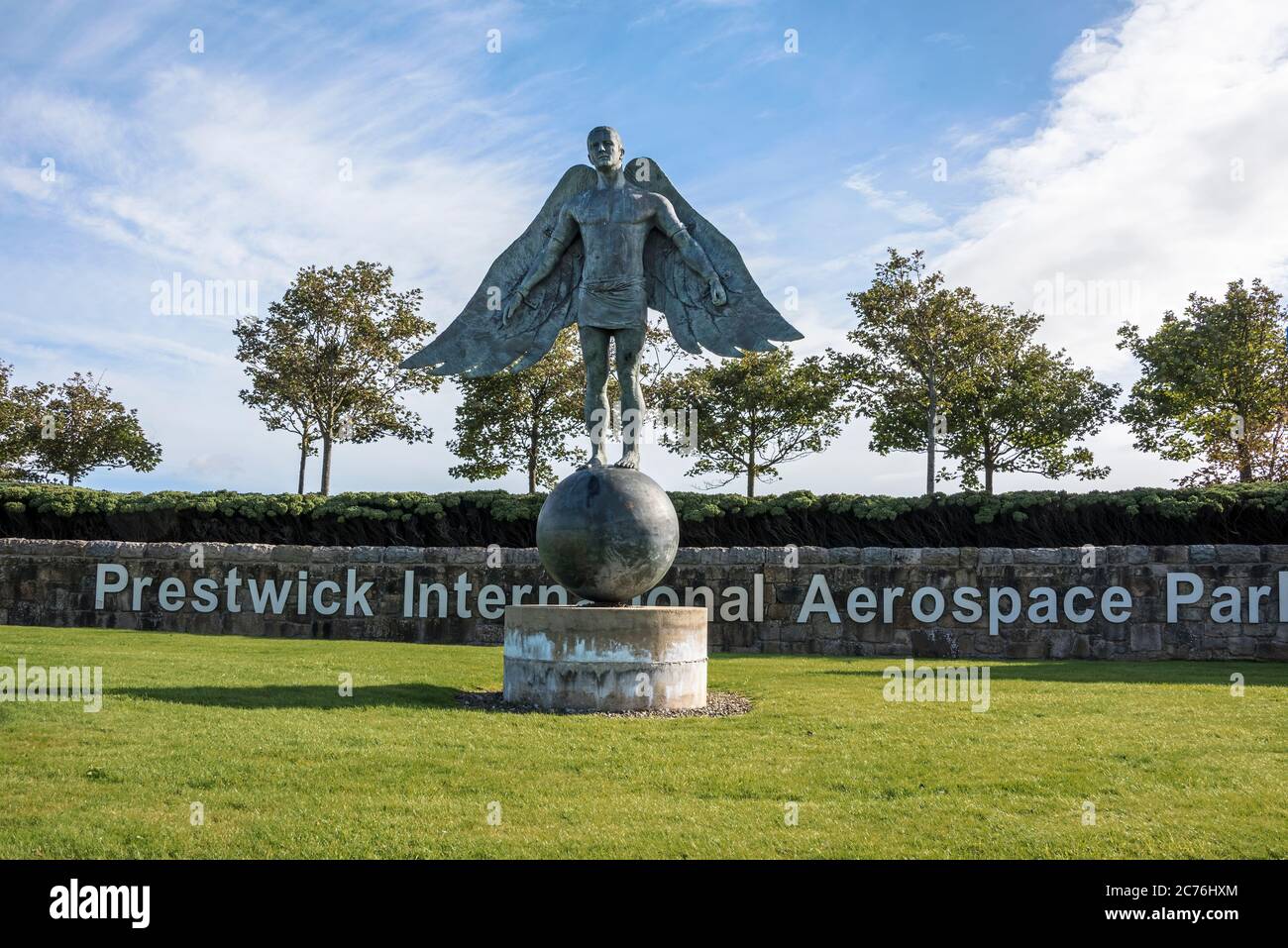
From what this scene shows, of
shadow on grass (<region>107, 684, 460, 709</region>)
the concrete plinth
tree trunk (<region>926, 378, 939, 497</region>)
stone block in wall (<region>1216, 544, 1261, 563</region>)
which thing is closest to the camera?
shadow on grass (<region>107, 684, 460, 709</region>)

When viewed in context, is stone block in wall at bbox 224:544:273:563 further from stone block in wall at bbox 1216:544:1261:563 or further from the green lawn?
stone block in wall at bbox 1216:544:1261:563

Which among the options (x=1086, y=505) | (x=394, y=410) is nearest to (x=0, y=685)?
(x=1086, y=505)

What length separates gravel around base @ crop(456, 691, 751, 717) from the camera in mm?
6996

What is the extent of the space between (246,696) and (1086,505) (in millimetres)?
11436

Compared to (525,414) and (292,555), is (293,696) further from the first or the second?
(525,414)

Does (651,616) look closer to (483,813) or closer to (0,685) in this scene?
(483,813)

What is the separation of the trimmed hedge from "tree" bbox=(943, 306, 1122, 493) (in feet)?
37.7

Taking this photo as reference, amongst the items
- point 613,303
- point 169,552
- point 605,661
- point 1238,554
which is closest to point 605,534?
point 605,661

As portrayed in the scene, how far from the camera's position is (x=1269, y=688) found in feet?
27.0

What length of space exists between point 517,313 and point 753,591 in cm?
564

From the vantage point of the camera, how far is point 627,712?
23.2ft

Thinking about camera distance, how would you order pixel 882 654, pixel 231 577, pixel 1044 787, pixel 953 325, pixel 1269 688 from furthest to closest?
pixel 953 325, pixel 231 577, pixel 882 654, pixel 1269 688, pixel 1044 787

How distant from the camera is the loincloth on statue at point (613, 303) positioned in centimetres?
848

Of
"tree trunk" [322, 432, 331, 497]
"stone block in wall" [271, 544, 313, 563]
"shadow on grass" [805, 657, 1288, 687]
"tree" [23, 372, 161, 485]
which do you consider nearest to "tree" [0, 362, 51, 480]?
"tree" [23, 372, 161, 485]
